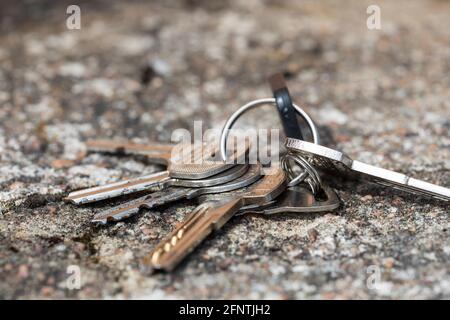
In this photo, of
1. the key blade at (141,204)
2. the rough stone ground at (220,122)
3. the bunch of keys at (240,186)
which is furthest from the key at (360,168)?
the key blade at (141,204)

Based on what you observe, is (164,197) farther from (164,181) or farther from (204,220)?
(204,220)

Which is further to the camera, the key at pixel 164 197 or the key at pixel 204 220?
the key at pixel 164 197

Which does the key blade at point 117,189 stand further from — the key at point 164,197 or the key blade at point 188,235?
the key blade at point 188,235

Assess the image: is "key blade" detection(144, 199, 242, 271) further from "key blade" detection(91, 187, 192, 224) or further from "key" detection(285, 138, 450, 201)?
"key" detection(285, 138, 450, 201)

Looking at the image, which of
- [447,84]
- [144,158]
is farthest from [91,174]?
[447,84]

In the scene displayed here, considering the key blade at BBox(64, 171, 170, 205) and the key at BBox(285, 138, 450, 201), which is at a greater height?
the key at BBox(285, 138, 450, 201)

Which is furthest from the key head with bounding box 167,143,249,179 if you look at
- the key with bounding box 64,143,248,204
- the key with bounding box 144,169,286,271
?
the key with bounding box 144,169,286,271
